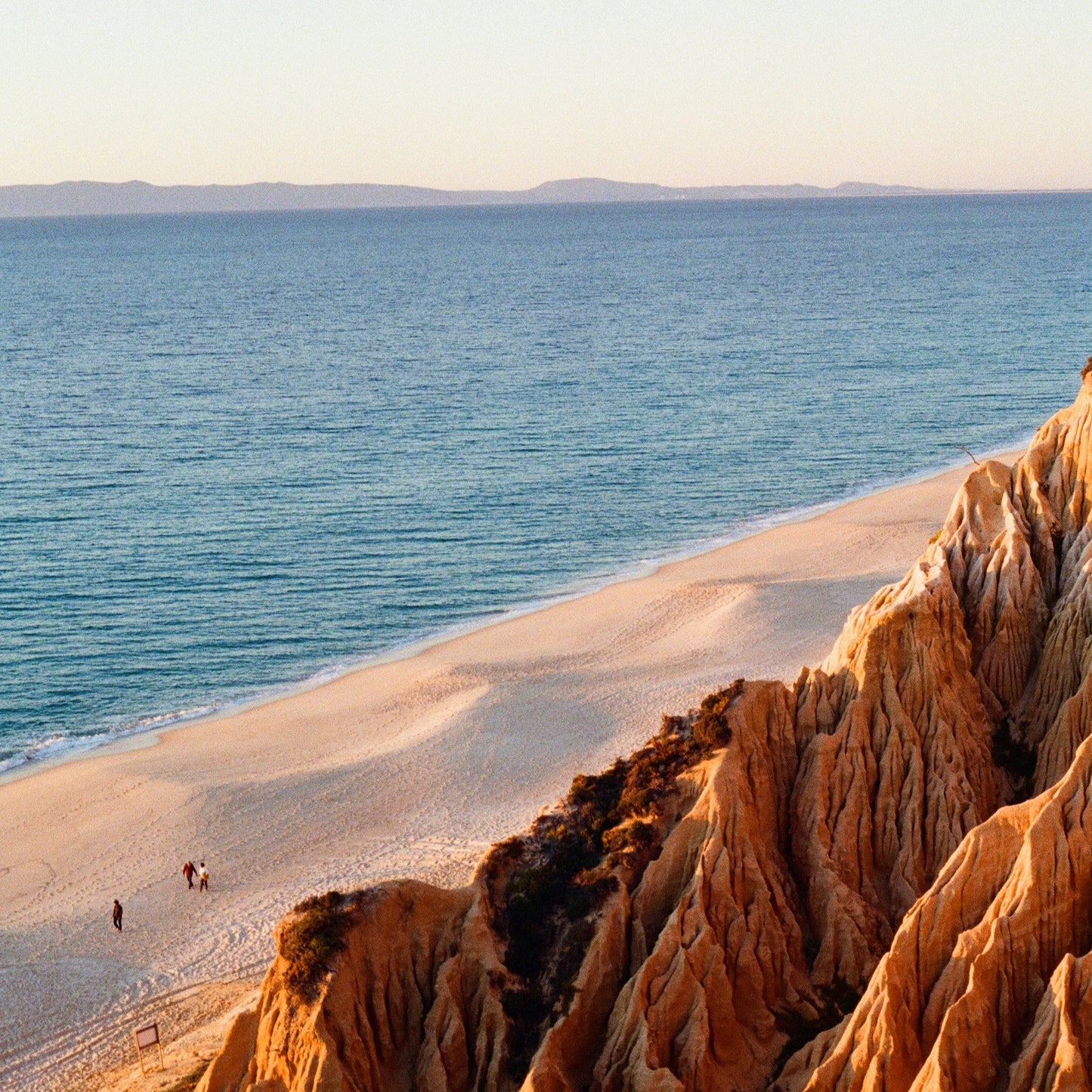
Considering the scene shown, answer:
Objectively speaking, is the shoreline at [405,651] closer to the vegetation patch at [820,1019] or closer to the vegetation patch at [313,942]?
the vegetation patch at [313,942]

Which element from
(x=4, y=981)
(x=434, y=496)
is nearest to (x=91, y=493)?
(x=434, y=496)

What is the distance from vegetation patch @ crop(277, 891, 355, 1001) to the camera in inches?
1088

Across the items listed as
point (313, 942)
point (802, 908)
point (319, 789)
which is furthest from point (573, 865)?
point (319, 789)

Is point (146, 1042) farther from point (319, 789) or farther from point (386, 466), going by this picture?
point (386, 466)

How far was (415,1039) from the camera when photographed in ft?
92.6

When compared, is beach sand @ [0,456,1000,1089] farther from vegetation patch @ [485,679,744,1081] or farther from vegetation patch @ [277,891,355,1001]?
vegetation patch @ [485,679,744,1081]

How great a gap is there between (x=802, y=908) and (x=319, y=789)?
3053 centimetres

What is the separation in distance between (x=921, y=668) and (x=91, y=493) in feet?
265

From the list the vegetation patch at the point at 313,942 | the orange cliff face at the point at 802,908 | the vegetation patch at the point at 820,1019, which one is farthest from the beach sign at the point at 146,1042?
the vegetation patch at the point at 820,1019

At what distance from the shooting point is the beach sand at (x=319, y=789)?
144 ft

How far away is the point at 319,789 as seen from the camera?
188ft

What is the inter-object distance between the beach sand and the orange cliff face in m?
12.6

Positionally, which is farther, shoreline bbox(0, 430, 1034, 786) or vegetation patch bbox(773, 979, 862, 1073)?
shoreline bbox(0, 430, 1034, 786)

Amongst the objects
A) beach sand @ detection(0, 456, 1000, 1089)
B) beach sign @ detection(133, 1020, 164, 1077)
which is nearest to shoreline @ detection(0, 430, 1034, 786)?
beach sand @ detection(0, 456, 1000, 1089)
